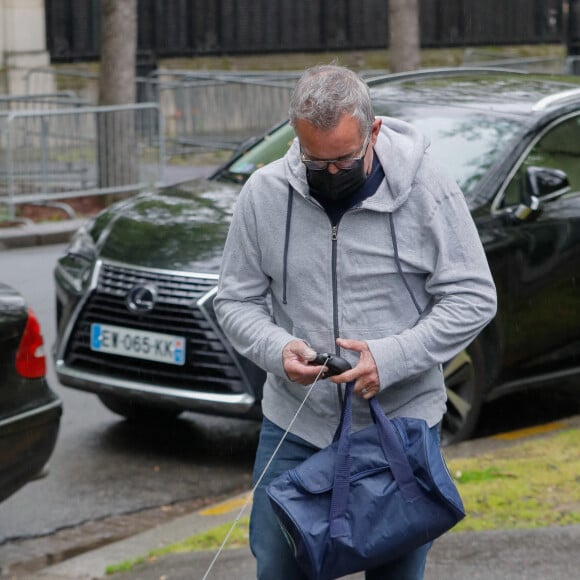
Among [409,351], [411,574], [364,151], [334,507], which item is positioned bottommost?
[411,574]

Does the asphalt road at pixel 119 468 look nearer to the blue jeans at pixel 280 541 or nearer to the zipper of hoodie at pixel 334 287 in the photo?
the blue jeans at pixel 280 541

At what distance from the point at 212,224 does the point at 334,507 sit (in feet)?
11.1

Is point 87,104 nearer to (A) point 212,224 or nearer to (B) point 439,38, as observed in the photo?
(A) point 212,224

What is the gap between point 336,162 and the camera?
3.03 m

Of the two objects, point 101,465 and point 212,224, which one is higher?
point 212,224

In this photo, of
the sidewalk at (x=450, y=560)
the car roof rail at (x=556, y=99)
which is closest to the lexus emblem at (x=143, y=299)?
the sidewalk at (x=450, y=560)

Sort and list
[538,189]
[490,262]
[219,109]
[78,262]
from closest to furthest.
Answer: [490,262]
[538,189]
[78,262]
[219,109]

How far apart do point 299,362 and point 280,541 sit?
0.50 m

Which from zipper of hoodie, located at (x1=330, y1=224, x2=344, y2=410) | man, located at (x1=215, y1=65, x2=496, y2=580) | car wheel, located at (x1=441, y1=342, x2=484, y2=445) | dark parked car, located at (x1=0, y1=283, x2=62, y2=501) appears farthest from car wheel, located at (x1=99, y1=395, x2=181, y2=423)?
zipper of hoodie, located at (x1=330, y1=224, x2=344, y2=410)

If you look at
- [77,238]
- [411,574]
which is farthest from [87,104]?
[411,574]

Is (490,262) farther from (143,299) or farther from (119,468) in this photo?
(119,468)

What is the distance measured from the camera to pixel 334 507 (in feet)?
9.93

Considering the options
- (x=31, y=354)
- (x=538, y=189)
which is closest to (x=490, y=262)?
(x=538, y=189)

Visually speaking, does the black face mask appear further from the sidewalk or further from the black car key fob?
the sidewalk
